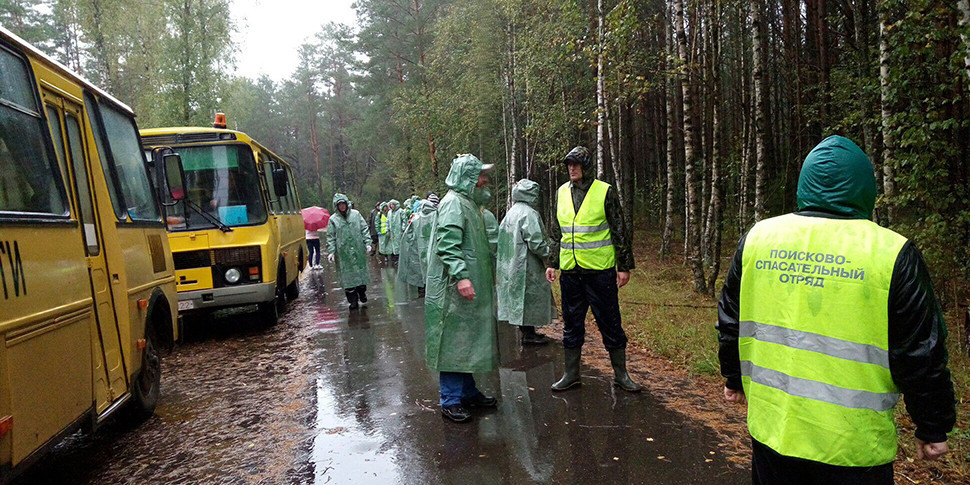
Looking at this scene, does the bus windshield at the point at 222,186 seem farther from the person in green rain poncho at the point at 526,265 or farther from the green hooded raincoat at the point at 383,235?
the green hooded raincoat at the point at 383,235

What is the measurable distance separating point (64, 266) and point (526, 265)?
4513 mm

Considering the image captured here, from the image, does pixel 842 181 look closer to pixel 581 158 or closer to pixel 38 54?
pixel 581 158

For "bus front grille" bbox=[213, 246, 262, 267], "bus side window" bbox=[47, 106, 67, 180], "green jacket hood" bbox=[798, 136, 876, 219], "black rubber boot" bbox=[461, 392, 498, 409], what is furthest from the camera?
"bus front grille" bbox=[213, 246, 262, 267]

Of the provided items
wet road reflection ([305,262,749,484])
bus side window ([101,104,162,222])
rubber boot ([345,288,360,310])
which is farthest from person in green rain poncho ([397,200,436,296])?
bus side window ([101,104,162,222])

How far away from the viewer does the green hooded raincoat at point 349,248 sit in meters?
10.0

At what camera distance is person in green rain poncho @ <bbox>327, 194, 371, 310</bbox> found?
10.0m

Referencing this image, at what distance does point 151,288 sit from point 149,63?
26.9m

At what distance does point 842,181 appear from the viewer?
1978 mm

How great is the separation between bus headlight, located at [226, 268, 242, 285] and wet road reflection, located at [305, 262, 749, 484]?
227cm

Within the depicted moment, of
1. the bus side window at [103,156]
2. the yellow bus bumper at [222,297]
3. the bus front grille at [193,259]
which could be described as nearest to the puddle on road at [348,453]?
the bus side window at [103,156]

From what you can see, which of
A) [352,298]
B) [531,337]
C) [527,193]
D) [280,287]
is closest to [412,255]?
[352,298]

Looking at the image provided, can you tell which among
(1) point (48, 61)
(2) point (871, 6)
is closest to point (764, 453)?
(1) point (48, 61)

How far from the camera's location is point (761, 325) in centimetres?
216

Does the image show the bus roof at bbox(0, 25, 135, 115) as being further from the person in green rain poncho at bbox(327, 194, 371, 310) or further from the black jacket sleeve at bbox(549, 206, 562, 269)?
the person in green rain poncho at bbox(327, 194, 371, 310)
